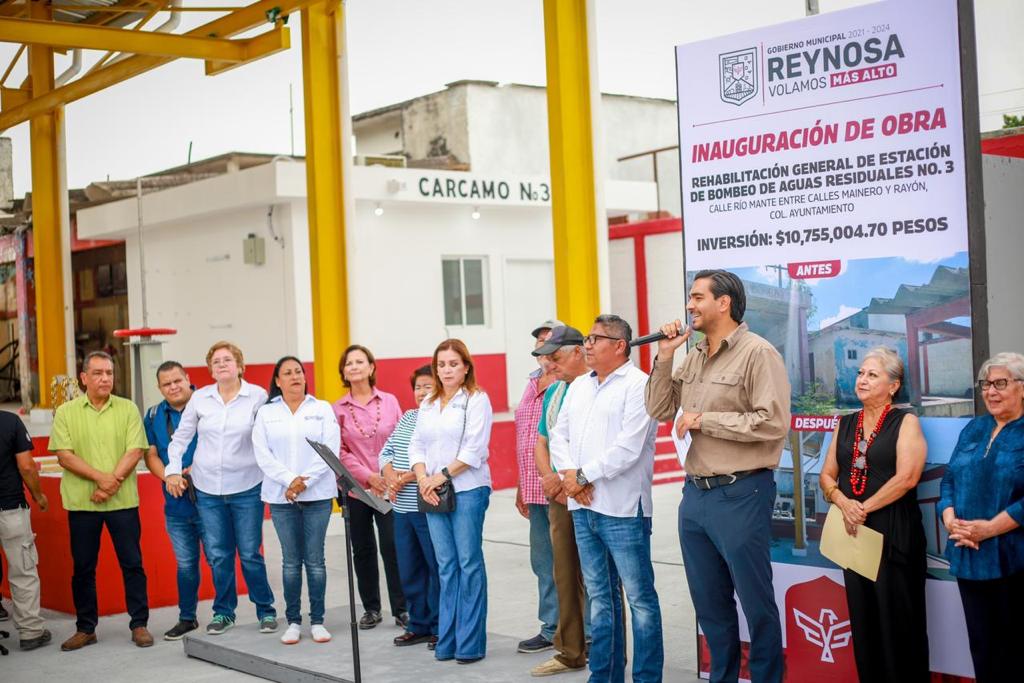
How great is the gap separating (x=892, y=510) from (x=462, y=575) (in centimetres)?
233

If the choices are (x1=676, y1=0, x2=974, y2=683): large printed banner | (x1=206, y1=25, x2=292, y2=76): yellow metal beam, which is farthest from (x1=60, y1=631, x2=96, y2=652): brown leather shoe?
(x1=206, y1=25, x2=292, y2=76): yellow metal beam

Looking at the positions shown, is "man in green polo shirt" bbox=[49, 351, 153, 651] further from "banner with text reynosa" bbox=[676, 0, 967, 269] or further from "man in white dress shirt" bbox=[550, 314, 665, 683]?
"banner with text reynosa" bbox=[676, 0, 967, 269]

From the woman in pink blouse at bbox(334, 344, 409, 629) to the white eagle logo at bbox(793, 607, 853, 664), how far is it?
8.74ft

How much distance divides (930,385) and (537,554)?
237cm

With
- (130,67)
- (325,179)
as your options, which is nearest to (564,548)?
(325,179)

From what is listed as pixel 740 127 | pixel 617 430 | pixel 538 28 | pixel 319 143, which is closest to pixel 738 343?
pixel 617 430

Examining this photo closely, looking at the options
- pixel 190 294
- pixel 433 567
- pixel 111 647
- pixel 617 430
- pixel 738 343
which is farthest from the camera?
pixel 190 294

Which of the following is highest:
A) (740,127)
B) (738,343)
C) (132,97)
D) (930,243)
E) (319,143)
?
(132,97)

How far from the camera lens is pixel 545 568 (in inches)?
252

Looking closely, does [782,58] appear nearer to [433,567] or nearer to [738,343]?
[738,343]

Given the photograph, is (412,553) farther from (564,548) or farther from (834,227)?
(834,227)

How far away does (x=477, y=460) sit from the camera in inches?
245

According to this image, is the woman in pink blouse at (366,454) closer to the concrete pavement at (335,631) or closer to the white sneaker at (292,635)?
the concrete pavement at (335,631)

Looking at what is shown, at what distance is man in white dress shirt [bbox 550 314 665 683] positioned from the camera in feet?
17.2
